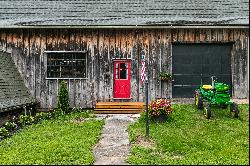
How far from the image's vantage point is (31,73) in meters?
17.7

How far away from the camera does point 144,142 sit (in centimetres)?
1012

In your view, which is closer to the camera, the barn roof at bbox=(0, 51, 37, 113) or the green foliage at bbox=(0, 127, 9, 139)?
the green foliage at bbox=(0, 127, 9, 139)

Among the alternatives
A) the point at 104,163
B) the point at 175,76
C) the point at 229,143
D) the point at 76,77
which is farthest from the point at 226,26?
the point at 104,163

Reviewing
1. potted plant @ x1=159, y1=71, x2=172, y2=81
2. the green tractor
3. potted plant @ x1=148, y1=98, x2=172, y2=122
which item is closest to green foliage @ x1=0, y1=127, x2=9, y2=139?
potted plant @ x1=148, y1=98, x2=172, y2=122

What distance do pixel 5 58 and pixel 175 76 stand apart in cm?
809

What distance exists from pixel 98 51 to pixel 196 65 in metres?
4.86

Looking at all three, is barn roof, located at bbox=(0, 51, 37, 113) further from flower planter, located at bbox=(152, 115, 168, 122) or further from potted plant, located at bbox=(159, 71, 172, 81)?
potted plant, located at bbox=(159, 71, 172, 81)

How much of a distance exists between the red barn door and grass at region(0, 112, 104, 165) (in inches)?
172

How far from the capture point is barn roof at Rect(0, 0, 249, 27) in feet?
56.9

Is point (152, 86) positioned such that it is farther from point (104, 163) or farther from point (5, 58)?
point (104, 163)

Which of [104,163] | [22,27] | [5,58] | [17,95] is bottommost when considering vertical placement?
[104,163]

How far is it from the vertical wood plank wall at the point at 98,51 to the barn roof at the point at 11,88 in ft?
1.60

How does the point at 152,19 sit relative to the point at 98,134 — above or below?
above

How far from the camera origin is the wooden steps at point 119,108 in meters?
16.3
